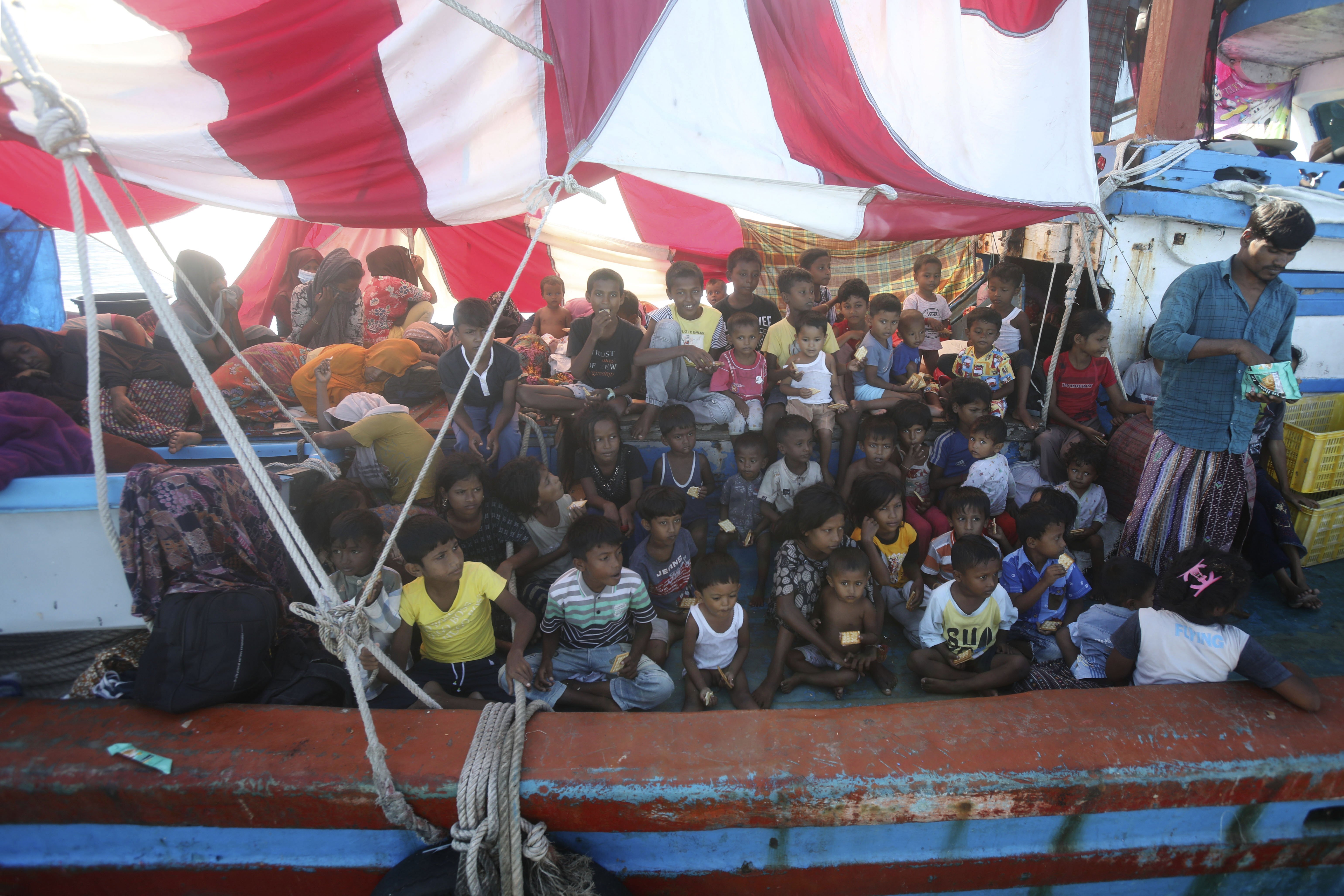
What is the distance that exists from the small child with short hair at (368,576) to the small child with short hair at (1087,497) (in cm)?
316

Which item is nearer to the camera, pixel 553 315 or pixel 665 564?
pixel 665 564

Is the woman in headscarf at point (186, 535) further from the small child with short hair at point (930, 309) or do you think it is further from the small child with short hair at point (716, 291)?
the small child with short hair at point (930, 309)

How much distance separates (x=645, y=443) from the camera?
12.3ft

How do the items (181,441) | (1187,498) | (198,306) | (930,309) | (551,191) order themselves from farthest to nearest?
(930,309) → (198,306) → (181,441) → (1187,498) → (551,191)

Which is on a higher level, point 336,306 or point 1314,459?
point 336,306

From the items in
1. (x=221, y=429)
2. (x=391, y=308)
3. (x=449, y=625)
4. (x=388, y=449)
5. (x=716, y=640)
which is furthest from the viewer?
(x=391, y=308)

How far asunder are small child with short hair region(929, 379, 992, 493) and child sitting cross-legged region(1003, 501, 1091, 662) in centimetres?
59

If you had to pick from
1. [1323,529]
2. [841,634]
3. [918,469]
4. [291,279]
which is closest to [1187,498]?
[918,469]

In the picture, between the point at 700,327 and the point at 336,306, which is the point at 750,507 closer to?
the point at 700,327

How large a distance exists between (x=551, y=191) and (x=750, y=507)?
6.06ft

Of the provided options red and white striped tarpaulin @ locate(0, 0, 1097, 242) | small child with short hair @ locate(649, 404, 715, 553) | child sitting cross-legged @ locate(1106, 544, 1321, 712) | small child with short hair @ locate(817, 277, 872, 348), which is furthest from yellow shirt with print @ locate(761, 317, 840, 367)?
child sitting cross-legged @ locate(1106, 544, 1321, 712)

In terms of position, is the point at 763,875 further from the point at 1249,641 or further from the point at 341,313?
the point at 341,313

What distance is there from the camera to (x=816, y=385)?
3.84 metres

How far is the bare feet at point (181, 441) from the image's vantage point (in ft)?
10.6
